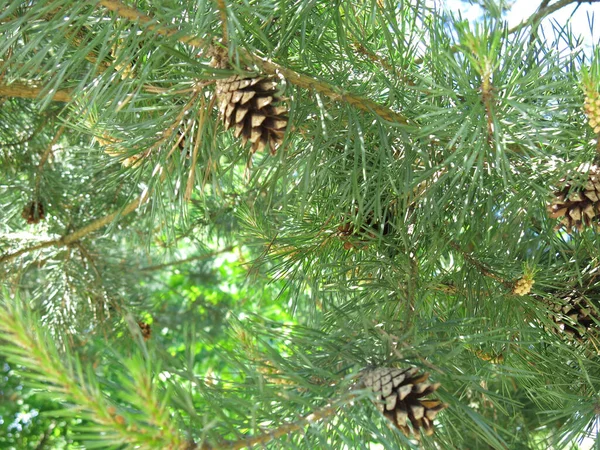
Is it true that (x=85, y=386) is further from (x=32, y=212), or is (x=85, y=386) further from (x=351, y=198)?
(x=32, y=212)

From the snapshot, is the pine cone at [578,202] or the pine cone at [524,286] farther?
the pine cone at [524,286]

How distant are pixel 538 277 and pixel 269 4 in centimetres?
43

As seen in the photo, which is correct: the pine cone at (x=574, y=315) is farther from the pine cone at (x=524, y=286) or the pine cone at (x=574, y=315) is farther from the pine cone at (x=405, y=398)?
the pine cone at (x=405, y=398)

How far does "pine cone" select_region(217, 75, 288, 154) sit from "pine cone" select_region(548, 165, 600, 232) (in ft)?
0.91

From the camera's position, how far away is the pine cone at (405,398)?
0.51 metres

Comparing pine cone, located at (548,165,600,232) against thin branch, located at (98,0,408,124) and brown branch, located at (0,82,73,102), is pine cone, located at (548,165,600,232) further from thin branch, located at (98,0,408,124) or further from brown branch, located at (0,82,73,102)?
brown branch, located at (0,82,73,102)

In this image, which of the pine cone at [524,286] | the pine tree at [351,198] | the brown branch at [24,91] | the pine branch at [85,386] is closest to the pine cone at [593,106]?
the pine tree at [351,198]

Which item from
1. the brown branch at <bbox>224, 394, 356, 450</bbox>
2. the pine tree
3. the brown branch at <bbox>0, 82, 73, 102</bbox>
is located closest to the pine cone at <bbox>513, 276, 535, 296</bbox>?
the pine tree

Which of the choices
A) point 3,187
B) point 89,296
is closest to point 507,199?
point 89,296

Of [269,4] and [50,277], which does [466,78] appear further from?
[50,277]

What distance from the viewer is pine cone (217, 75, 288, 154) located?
60 centimetres

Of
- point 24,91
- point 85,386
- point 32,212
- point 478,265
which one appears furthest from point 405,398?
point 32,212

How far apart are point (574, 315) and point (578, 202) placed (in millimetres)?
197

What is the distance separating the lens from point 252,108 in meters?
0.61
